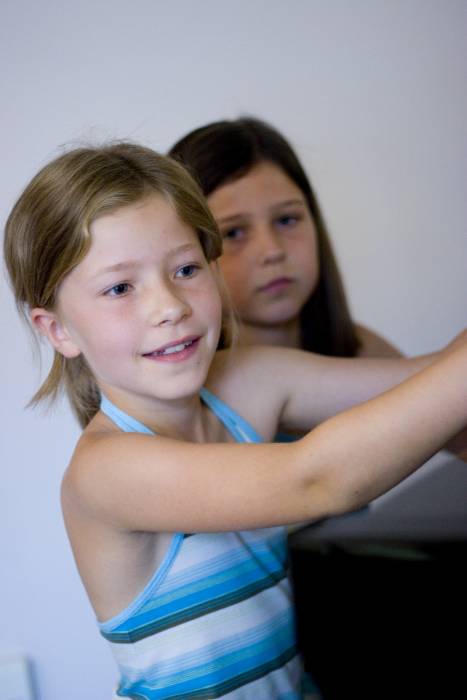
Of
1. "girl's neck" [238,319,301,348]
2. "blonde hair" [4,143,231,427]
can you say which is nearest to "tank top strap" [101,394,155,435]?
"blonde hair" [4,143,231,427]

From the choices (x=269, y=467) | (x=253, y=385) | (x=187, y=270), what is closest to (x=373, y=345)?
(x=253, y=385)

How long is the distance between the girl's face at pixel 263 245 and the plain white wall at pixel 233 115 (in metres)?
0.20

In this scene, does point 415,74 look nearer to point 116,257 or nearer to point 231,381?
point 231,381

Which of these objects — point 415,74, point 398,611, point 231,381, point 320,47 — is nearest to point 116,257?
point 231,381

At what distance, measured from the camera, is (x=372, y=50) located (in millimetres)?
1637

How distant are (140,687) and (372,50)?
3.86 ft

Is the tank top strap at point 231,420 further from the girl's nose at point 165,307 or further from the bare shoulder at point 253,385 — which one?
the girl's nose at point 165,307

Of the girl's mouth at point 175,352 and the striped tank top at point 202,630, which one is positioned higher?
the girl's mouth at point 175,352

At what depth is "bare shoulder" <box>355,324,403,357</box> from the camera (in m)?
1.62

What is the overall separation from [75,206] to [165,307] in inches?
5.6

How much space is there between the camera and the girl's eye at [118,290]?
91 cm

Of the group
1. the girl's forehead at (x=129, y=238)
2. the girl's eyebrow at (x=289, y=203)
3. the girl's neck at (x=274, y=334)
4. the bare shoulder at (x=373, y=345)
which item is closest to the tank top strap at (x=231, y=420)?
the girl's forehead at (x=129, y=238)

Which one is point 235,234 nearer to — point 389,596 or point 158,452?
point 158,452

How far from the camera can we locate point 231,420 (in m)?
1.08
